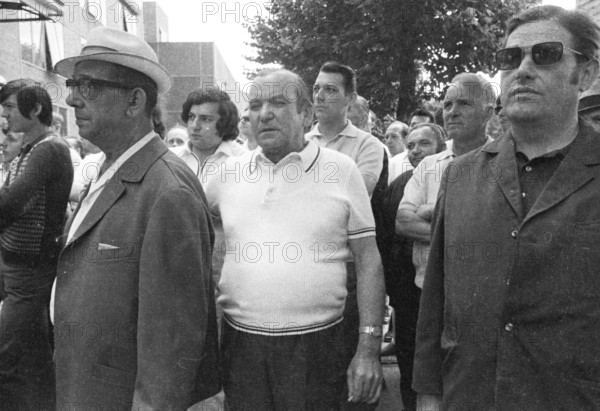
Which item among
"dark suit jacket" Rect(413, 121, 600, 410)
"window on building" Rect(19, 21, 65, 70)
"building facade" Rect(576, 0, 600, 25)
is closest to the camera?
"dark suit jacket" Rect(413, 121, 600, 410)

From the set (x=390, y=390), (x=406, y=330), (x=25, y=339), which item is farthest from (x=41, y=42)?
(x=406, y=330)

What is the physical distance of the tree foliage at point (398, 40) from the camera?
14.6 metres

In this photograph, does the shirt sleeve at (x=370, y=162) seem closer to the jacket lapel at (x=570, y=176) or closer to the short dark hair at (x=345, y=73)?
the short dark hair at (x=345, y=73)

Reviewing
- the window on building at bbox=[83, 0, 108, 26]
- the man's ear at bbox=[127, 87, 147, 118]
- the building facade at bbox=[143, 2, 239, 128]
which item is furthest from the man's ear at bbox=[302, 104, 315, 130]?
the building facade at bbox=[143, 2, 239, 128]

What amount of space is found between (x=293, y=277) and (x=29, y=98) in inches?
82.9

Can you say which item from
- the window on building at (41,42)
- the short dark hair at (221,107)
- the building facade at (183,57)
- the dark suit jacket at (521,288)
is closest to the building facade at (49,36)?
the window on building at (41,42)

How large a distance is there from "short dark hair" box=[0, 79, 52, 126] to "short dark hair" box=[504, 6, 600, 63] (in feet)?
8.99

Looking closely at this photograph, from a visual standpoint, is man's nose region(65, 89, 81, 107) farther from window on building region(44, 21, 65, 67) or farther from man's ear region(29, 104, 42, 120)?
window on building region(44, 21, 65, 67)

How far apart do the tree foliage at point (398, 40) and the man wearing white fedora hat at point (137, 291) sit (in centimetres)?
1320

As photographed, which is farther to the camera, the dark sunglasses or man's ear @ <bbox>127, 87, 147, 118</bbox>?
man's ear @ <bbox>127, 87, 147, 118</bbox>

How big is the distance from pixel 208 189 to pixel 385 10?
502 inches

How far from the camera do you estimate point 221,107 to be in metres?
4.21

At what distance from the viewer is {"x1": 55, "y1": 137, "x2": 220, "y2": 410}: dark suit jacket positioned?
209cm

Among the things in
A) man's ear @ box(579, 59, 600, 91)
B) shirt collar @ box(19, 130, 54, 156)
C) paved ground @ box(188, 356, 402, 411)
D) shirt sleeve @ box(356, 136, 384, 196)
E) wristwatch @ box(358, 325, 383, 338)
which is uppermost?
man's ear @ box(579, 59, 600, 91)
